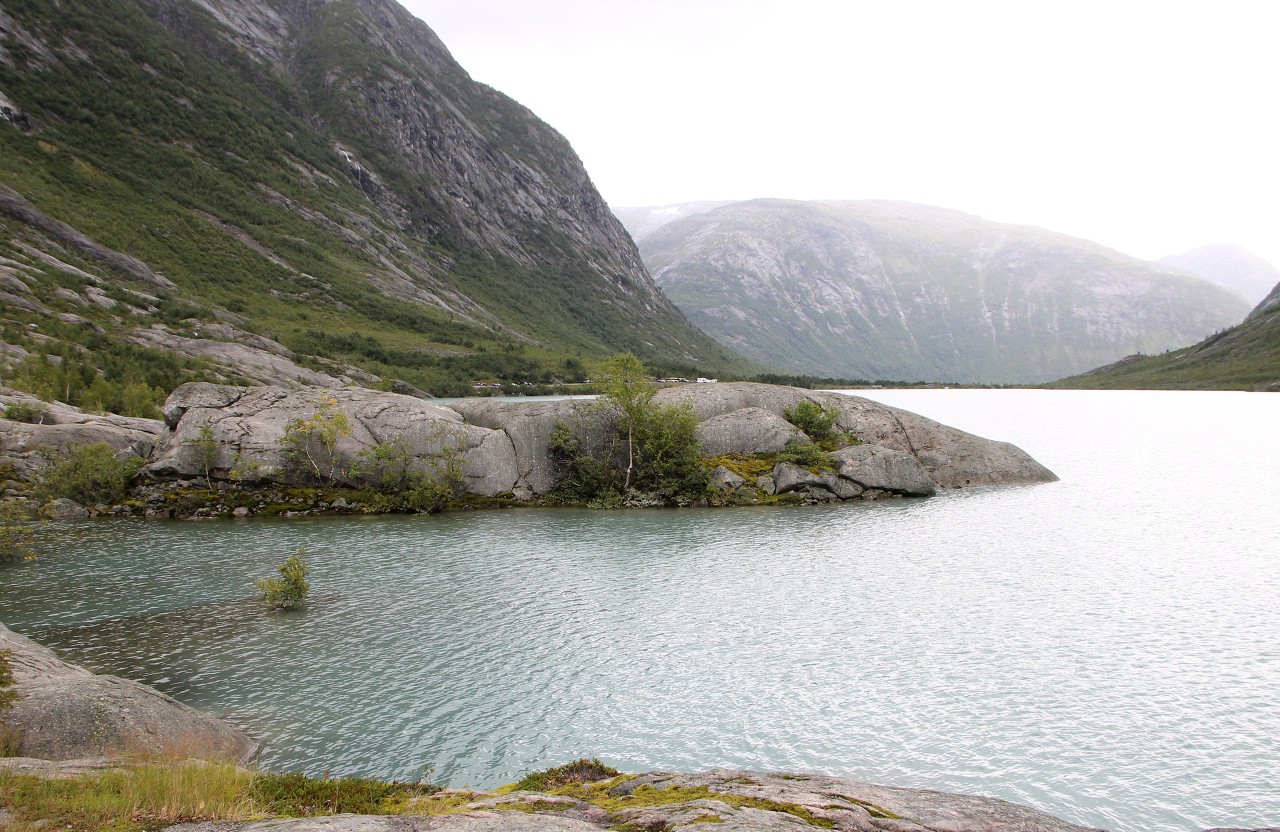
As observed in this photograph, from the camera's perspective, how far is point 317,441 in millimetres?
45656

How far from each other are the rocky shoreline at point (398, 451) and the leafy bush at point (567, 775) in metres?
34.3

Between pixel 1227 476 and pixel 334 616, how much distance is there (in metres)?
62.4

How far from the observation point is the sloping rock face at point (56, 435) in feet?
134

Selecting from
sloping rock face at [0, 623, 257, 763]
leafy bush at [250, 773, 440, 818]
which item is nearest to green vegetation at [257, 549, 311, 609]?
sloping rock face at [0, 623, 257, 763]

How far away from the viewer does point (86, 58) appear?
16350cm

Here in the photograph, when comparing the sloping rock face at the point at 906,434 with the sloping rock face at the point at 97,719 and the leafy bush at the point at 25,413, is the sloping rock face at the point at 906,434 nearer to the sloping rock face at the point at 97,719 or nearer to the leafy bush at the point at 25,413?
the leafy bush at the point at 25,413

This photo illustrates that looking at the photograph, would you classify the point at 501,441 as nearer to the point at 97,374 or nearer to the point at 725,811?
the point at 725,811

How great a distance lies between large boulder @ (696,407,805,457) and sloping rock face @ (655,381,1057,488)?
5.60ft

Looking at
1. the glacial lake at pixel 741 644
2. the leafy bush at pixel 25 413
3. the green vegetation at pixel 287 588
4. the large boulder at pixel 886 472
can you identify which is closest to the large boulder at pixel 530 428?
the glacial lake at pixel 741 644

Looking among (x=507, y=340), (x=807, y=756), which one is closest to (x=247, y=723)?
(x=807, y=756)

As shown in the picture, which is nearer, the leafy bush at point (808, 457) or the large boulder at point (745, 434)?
the leafy bush at point (808, 457)

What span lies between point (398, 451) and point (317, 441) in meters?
5.37

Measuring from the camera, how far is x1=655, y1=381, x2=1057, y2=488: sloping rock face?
53.4m

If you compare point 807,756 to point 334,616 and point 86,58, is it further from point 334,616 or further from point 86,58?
point 86,58
